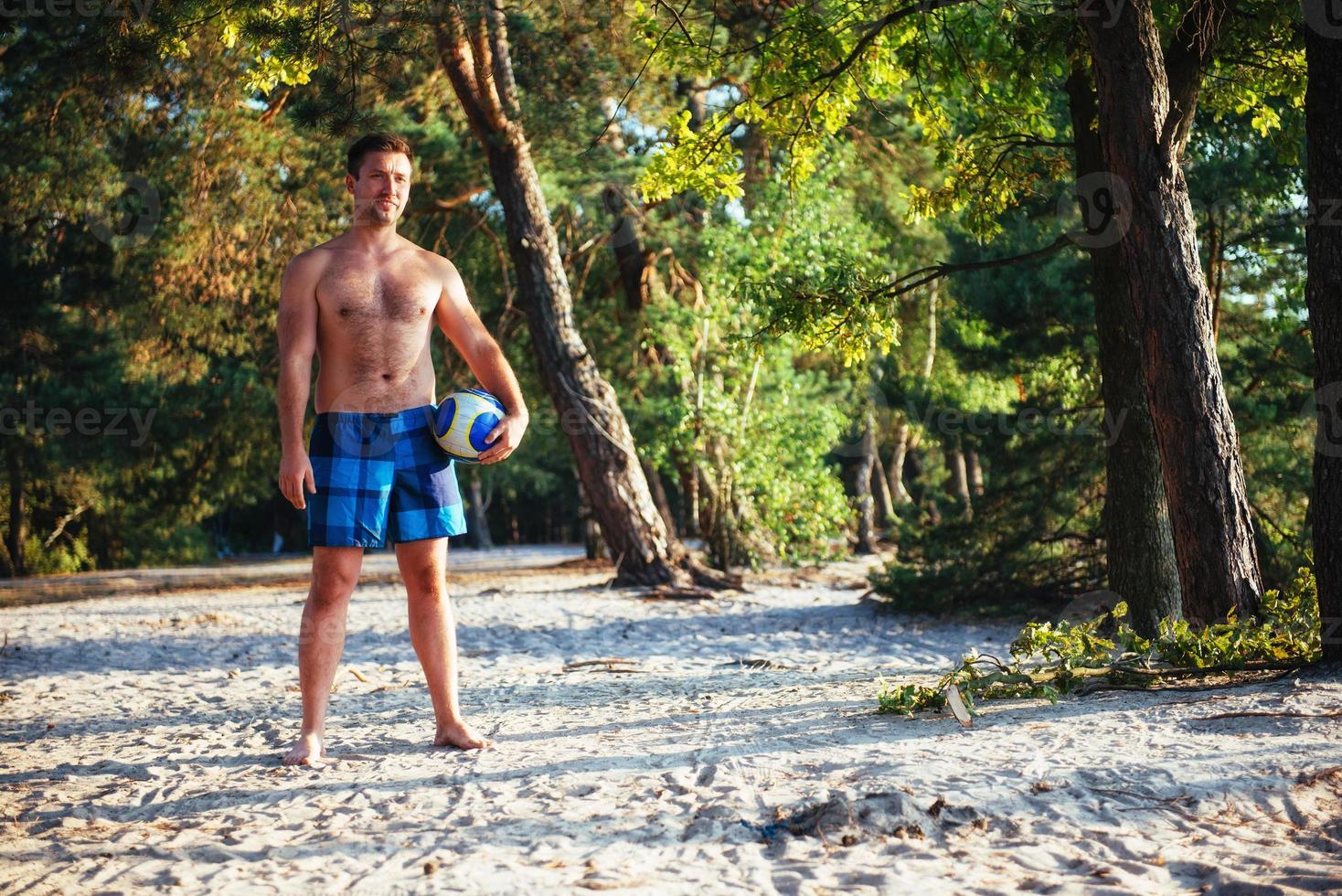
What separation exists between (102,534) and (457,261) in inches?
706

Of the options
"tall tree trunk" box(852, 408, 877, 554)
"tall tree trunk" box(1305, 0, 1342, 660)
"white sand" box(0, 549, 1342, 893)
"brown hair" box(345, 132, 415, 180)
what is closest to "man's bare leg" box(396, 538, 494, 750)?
"white sand" box(0, 549, 1342, 893)

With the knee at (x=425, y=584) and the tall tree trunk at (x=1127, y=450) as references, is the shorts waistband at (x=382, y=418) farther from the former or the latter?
the tall tree trunk at (x=1127, y=450)

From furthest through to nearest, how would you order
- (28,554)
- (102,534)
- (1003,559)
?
(102,534)
(28,554)
(1003,559)

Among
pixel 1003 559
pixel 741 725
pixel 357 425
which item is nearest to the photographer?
pixel 357 425

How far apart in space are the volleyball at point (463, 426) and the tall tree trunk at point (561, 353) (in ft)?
22.4

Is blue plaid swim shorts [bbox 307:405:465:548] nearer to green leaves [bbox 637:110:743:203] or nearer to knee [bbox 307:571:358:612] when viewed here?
knee [bbox 307:571:358:612]

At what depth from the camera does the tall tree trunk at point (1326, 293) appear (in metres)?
4.32

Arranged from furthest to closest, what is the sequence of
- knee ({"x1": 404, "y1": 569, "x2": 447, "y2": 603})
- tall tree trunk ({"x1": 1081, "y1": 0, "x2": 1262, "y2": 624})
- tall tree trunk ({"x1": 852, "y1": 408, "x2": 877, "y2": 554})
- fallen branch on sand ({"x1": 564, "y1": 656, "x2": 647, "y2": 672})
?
tall tree trunk ({"x1": 852, "y1": 408, "x2": 877, "y2": 554}), fallen branch on sand ({"x1": 564, "y1": 656, "x2": 647, "y2": 672}), tall tree trunk ({"x1": 1081, "y1": 0, "x2": 1262, "y2": 624}), knee ({"x1": 404, "y1": 569, "x2": 447, "y2": 603})

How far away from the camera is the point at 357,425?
4.12 m

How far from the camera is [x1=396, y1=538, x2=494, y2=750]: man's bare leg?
4230mm

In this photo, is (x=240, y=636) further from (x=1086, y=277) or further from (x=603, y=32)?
(x=1086, y=277)

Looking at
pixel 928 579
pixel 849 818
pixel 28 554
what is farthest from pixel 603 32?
pixel 28 554

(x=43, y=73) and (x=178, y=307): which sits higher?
(x=43, y=73)

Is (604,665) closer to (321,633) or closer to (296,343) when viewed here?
(321,633)
